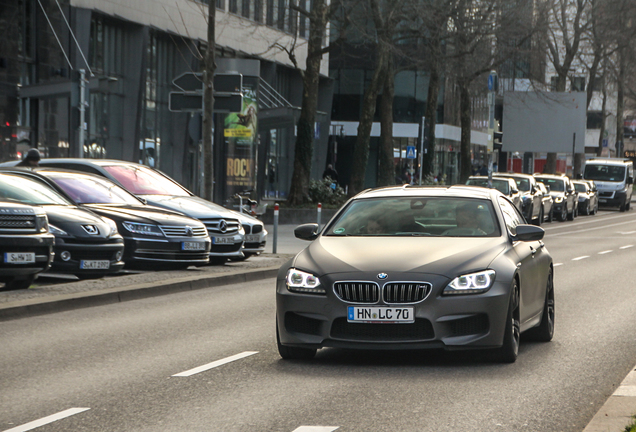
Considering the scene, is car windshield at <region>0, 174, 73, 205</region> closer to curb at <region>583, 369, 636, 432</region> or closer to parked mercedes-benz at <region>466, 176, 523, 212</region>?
curb at <region>583, 369, 636, 432</region>

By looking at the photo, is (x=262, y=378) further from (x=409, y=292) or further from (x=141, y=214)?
(x=141, y=214)

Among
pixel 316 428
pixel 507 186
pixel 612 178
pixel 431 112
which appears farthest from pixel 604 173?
pixel 316 428

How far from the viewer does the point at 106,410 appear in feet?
22.1

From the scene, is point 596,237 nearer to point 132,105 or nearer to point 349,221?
point 132,105

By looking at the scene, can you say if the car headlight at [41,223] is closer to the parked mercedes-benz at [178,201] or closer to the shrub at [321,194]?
the parked mercedes-benz at [178,201]

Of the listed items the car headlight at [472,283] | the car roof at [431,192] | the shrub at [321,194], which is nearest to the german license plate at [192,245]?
the car roof at [431,192]

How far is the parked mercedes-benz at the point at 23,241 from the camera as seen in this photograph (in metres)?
12.6

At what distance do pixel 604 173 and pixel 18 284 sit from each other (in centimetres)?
4447

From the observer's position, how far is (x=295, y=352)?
28.3ft

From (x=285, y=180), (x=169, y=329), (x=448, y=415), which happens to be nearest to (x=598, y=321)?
(x=169, y=329)

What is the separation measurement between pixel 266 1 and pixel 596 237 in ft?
73.5

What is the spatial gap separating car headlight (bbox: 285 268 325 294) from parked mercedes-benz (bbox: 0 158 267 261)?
9260 millimetres

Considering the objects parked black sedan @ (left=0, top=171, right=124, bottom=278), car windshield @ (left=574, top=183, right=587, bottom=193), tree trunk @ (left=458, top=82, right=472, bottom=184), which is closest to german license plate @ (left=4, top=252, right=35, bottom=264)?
parked black sedan @ (left=0, top=171, right=124, bottom=278)

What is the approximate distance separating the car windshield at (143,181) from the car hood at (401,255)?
→ 9626 millimetres
